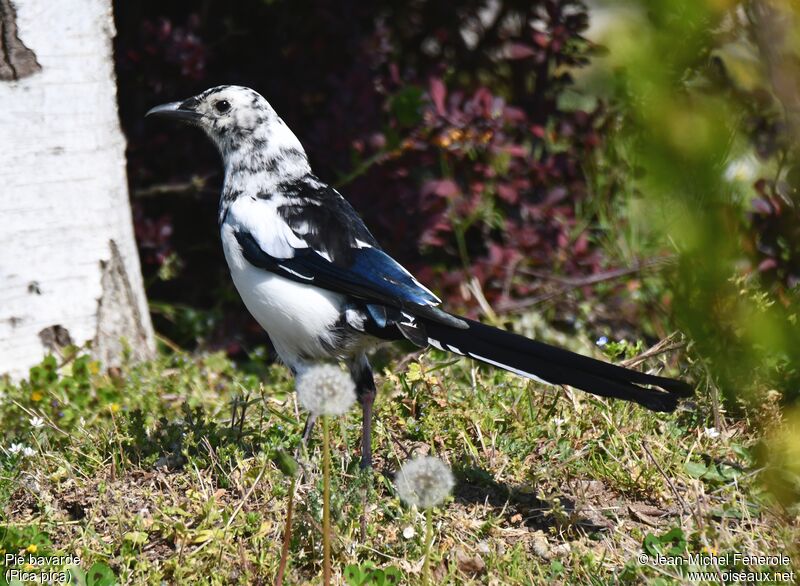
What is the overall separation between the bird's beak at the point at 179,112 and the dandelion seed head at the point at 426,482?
7.42ft

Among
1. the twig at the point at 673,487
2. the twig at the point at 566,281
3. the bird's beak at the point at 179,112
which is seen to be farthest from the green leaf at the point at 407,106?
the twig at the point at 673,487

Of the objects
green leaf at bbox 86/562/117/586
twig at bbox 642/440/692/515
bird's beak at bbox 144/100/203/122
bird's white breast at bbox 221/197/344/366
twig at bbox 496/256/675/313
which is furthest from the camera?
twig at bbox 496/256/675/313

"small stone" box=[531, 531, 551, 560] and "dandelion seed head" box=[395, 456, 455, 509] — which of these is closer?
"dandelion seed head" box=[395, 456, 455, 509]

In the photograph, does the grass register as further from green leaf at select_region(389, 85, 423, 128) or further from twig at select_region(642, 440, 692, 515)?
green leaf at select_region(389, 85, 423, 128)

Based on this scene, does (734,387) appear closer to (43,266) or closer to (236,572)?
(236,572)

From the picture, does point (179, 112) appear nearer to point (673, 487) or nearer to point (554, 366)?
point (554, 366)

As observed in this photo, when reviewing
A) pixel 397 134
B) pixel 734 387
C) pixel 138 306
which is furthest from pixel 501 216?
pixel 734 387

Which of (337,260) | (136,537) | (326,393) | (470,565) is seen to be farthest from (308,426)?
(326,393)

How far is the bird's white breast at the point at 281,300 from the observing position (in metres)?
3.82

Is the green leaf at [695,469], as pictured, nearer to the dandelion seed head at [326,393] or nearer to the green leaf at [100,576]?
the dandelion seed head at [326,393]

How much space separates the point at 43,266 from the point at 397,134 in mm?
1955

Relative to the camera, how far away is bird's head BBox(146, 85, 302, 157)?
429 centimetres

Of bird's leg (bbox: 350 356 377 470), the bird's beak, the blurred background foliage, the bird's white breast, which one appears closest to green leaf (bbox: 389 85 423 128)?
the blurred background foliage

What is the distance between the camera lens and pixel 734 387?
7.96ft
